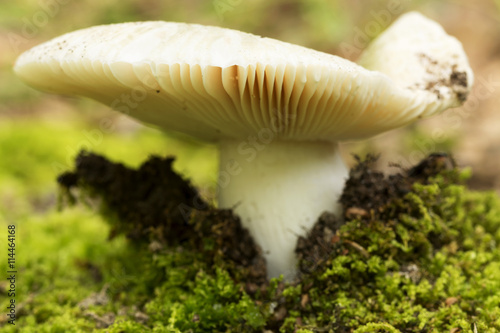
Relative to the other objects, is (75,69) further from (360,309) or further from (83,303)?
(360,309)

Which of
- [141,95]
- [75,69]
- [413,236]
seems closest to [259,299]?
[413,236]

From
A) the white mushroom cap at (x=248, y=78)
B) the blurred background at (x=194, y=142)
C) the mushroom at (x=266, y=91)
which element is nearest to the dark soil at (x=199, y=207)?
the mushroom at (x=266, y=91)

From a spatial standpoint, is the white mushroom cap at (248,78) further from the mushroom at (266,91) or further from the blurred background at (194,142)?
the blurred background at (194,142)

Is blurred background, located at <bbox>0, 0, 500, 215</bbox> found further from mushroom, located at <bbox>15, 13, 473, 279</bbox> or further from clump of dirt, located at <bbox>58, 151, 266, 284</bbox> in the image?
A: mushroom, located at <bbox>15, 13, 473, 279</bbox>

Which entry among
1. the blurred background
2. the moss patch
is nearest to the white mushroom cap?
the moss patch

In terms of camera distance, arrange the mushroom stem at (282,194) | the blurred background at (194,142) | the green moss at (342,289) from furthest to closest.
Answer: the blurred background at (194,142)
the mushroom stem at (282,194)
the green moss at (342,289)
